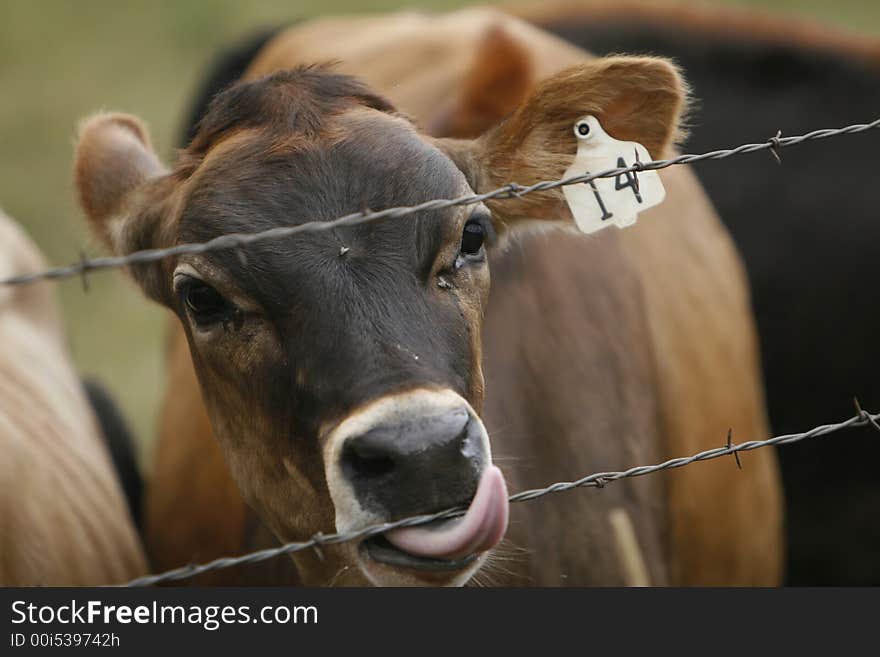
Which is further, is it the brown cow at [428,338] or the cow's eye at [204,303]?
the cow's eye at [204,303]

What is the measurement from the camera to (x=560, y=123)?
9.84 ft

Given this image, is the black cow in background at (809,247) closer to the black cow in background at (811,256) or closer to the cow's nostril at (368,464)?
the black cow in background at (811,256)

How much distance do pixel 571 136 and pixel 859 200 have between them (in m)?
3.08

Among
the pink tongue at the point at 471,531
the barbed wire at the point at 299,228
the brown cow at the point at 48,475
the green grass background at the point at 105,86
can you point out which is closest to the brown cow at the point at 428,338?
the pink tongue at the point at 471,531

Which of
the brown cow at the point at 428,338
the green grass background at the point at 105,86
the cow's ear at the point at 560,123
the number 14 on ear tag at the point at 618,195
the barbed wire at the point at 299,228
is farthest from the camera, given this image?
the green grass background at the point at 105,86

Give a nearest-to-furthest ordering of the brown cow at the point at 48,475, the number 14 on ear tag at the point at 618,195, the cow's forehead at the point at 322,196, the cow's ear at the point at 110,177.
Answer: the cow's forehead at the point at 322,196, the number 14 on ear tag at the point at 618,195, the cow's ear at the point at 110,177, the brown cow at the point at 48,475

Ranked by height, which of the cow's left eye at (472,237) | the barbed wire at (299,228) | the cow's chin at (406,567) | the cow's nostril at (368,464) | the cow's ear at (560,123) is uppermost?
the cow's ear at (560,123)

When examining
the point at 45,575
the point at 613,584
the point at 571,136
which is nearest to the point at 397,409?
the point at 571,136

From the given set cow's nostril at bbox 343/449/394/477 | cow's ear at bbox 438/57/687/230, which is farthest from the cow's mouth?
cow's ear at bbox 438/57/687/230

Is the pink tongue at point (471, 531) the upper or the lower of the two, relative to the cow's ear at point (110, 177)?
lower

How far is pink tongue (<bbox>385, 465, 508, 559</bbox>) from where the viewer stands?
7.44 ft

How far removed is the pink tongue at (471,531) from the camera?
2268 mm

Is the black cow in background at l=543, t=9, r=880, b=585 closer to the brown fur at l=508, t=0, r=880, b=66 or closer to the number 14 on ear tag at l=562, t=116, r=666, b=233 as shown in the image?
the brown fur at l=508, t=0, r=880, b=66

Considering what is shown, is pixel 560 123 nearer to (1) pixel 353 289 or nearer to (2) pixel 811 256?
(1) pixel 353 289
